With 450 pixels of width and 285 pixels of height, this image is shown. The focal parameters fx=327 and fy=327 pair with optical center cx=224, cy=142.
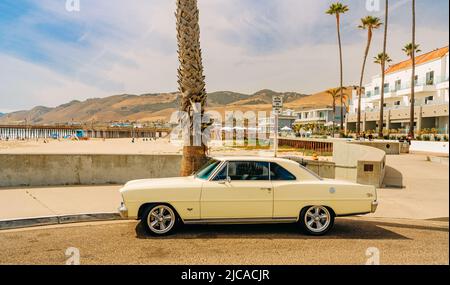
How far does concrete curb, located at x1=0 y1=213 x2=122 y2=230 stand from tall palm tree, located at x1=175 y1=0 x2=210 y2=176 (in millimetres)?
2944

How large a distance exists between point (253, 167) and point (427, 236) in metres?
3.53

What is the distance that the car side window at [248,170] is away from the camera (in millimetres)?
6211

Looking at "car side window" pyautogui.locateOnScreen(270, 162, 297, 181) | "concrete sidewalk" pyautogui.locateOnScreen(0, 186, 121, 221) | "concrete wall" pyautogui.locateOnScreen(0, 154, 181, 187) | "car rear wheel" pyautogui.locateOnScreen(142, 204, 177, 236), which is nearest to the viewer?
"car rear wheel" pyautogui.locateOnScreen(142, 204, 177, 236)

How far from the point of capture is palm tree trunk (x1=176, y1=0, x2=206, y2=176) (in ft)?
31.5

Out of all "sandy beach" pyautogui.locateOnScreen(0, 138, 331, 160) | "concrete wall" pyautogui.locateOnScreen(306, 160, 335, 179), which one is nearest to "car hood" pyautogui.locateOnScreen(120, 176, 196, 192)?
"concrete wall" pyautogui.locateOnScreen(306, 160, 335, 179)

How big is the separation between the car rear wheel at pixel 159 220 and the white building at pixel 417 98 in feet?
115

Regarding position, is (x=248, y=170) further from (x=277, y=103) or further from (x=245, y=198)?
(x=277, y=103)

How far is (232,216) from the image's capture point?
6023mm

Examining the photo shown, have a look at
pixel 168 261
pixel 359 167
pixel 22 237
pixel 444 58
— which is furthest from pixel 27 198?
pixel 444 58

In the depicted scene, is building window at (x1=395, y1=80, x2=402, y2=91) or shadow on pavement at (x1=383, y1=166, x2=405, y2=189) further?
building window at (x1=395, y1=80, x2=402, y2=91)

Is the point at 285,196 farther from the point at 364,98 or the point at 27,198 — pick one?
the point at 364,98

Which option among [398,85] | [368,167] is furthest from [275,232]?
[398,85]

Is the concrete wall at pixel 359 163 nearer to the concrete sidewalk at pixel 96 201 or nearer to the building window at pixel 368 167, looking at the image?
the building window at pixel 368 167

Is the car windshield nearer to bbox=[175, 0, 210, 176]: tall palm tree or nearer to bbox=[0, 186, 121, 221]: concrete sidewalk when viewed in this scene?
bbox=[0, 186, 121, 221]: concrete sidewalk
